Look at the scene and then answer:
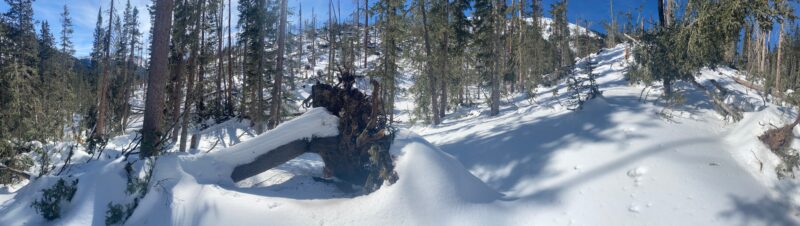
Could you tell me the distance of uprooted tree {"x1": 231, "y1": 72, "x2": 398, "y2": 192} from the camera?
19.8ft

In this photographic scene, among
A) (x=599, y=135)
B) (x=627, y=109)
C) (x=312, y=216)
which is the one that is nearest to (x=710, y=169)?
(x=599, y=135)

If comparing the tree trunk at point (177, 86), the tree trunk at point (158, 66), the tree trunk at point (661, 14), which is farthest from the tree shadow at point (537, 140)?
the tree trunk at point (177, 86)

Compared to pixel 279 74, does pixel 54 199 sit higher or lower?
lower

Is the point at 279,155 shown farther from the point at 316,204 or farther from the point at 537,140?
the point at 537,140

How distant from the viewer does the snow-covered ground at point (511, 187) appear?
4766mm

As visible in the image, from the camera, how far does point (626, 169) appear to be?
5887 mm

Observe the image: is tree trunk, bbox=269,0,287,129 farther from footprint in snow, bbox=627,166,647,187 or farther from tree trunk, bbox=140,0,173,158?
footprint in snow, bbox=627,166,647,187

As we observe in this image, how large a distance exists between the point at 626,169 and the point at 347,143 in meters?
4.19

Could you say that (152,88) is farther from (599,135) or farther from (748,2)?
(748,2)

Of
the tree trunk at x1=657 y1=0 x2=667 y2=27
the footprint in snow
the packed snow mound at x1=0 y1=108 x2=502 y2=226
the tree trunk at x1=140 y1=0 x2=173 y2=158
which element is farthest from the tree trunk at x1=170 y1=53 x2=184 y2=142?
the tree trunk at x1=657 y1=0 x2=667 y2=27

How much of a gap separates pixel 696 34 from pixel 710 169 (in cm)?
326

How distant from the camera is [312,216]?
4.78m

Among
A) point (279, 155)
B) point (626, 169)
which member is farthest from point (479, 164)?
point (279, 155)

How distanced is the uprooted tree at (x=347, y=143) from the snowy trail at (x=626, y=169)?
85.0 inches
